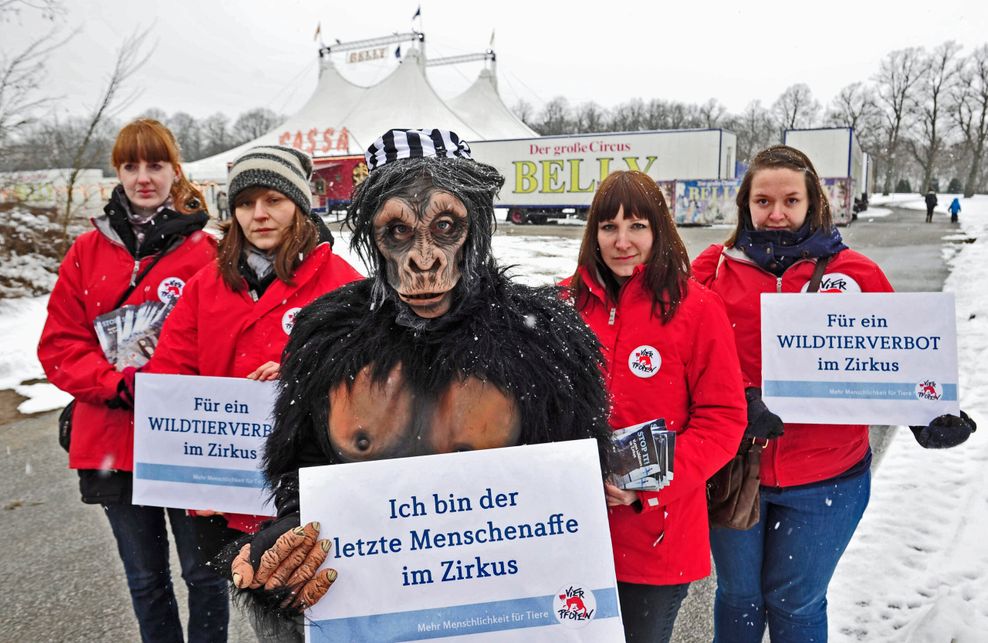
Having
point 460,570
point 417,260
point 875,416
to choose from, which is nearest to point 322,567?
point 460,570

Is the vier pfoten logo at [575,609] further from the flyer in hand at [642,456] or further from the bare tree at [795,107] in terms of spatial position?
the bare tree at [795,107]

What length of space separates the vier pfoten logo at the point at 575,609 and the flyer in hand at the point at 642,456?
376 millimetres

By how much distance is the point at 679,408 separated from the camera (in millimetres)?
1945

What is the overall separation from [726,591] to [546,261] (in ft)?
42.1

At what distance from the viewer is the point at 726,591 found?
2334 millimetres

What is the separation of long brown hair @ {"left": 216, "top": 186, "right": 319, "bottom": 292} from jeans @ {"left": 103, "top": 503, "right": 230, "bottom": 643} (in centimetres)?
92

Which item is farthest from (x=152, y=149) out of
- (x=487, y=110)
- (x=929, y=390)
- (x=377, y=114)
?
(x=487, y=110)

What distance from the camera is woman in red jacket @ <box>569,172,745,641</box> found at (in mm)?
1871

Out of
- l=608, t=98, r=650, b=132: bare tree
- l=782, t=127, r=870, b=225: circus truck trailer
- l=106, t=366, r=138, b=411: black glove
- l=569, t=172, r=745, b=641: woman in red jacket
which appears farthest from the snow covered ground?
l=608, t=98, r=650, b=132: bare tree

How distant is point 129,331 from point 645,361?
1873 millimetres

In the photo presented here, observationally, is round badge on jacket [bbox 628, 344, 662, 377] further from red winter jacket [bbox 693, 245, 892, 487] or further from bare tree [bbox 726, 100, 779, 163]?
bare tree [bbox 726, 100, 779, 163]

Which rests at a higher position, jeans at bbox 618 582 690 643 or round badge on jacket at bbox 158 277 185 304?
round badge on jacket at bbox 158 277 185 304

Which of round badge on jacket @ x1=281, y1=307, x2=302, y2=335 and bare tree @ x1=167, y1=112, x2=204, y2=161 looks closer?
round badge on jacket @ x1=281, y1=307, x2=302, y2=335

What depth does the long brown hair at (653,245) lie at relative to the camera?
1.96m
